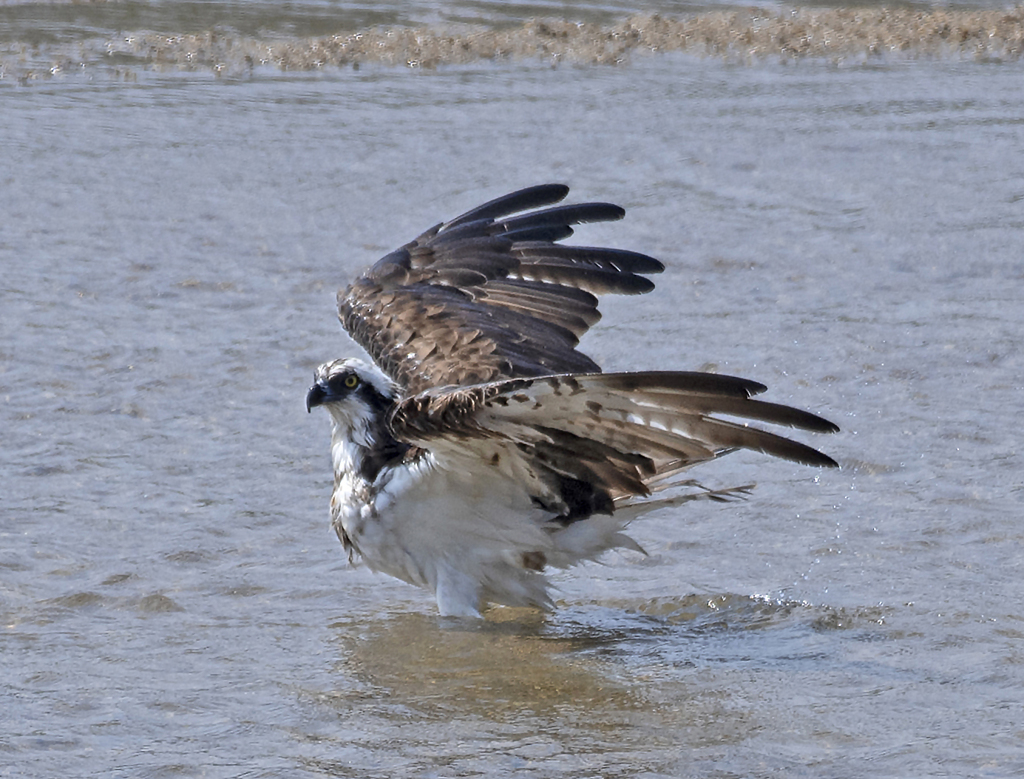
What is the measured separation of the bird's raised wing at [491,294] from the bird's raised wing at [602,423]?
39.8 inches

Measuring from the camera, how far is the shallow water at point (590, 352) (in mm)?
4465

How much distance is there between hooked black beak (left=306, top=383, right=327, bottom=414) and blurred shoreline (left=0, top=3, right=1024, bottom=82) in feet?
23.5

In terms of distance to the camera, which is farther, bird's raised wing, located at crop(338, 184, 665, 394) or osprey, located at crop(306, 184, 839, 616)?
bird's raised wing, located at crop(338, 184, 665, 394)

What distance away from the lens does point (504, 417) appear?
178 inches

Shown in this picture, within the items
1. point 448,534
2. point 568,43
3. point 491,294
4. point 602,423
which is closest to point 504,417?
point 602,423

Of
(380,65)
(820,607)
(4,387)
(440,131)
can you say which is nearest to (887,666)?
(820,607)

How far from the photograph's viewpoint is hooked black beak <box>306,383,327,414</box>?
19.1ft

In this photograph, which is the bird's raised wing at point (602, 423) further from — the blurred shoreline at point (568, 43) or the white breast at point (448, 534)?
the blurred shoreline at point (568, 43)

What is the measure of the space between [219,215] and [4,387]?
2.75 metres

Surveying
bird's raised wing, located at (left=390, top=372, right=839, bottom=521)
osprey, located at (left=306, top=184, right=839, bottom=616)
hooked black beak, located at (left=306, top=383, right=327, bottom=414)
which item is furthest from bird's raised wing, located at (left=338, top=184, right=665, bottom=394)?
bird's raised wing, located at (left=390, top=372, right=839, bottom=521)

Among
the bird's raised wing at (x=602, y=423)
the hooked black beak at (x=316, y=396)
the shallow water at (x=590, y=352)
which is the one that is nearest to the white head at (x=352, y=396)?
the hooked black beak at (x=316, y=396)

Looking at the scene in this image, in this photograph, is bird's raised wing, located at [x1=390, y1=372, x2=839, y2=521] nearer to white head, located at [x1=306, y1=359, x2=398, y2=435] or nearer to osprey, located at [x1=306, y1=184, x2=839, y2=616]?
osprey, located at [x1=306, y1=184, x2=839, y2=616]

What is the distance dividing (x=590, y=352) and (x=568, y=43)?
21.3ft

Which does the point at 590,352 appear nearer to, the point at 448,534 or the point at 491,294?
the point at 491,294
